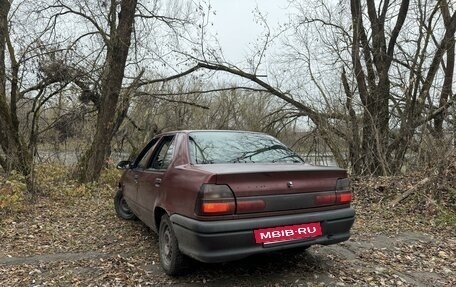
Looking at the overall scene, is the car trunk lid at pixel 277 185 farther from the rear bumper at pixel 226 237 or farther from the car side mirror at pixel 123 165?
the car side mirror at pixel 123 165

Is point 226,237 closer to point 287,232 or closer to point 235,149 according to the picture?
point 287,232

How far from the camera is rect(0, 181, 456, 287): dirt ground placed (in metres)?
4.09

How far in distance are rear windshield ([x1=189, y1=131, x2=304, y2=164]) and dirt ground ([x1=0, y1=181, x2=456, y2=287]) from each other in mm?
1100

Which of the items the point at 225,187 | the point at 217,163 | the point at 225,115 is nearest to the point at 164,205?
the point at 217,163

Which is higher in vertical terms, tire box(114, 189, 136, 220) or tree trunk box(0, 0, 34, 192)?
tree trunk box(0, 0, 34, 192)

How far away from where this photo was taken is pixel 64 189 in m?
9.33

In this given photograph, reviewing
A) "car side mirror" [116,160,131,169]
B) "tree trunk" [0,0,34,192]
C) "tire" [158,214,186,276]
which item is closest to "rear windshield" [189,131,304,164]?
"tire" [158,214,186,276]

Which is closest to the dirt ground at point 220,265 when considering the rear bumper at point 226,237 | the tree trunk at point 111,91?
the rear bumper at point 226,237

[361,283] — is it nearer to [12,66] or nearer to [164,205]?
[164,205]

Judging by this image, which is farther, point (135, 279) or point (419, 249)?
point (419, 249)

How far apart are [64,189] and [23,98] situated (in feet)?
15.5

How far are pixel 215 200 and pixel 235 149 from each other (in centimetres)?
109

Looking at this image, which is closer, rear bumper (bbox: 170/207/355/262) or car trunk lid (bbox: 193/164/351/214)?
rear bumper (bbox: 170/207/355/262)

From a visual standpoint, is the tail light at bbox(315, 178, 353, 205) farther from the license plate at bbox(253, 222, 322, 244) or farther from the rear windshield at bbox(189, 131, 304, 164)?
the rear windshield at bbox(189, 131, 304, 164)
